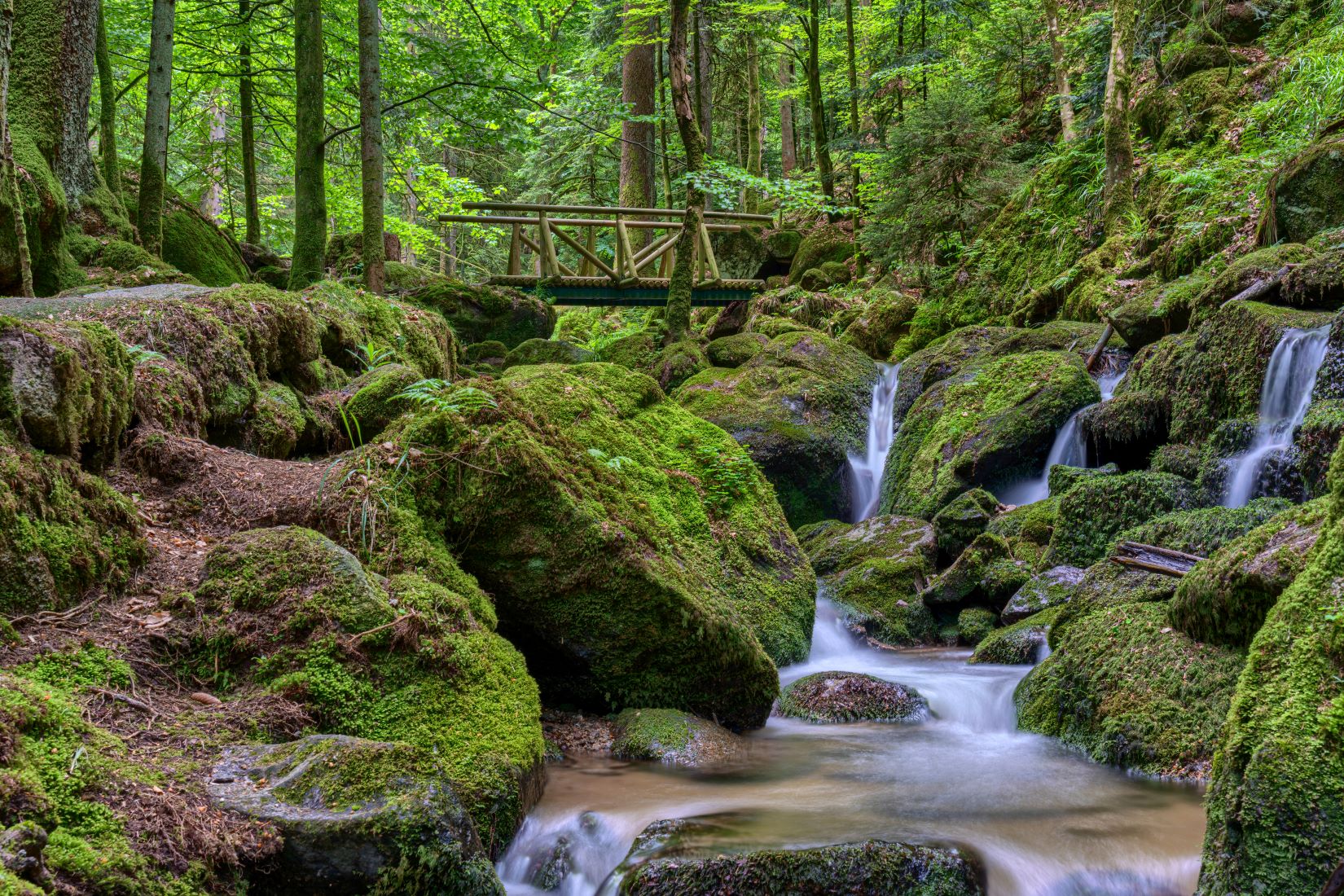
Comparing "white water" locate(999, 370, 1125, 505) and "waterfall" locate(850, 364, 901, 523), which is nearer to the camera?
"white water" locate(999, 370, 1125, 505)

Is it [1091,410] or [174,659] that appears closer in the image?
[174,659]

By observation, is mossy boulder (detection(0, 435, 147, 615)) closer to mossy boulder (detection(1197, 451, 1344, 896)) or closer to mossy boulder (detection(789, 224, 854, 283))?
mossy boulder (detection(1197, 451, 1344, 896))

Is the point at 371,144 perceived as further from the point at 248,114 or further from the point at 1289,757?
the point at 1289,757

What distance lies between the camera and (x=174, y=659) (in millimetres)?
3410

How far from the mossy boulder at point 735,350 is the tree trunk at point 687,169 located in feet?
2.17

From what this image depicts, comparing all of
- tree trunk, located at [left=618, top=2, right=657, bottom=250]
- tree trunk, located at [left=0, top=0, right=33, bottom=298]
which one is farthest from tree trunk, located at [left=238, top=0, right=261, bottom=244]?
tree trunk, located at [left=618, top=2, right=657, bottom=250]

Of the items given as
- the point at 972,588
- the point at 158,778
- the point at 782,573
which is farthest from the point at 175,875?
the point at 972,588

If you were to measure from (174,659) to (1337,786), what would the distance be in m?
4.00

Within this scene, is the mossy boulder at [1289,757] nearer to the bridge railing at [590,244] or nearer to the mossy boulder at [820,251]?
the bridge railing at [590,244]

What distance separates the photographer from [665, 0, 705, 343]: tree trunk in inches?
501

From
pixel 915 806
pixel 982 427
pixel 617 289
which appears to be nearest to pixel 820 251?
pixel 617 289

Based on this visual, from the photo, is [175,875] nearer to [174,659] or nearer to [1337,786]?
[174,659]

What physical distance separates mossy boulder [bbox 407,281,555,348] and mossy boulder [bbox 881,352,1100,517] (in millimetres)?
6566

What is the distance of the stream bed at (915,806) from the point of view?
381 centimetres
